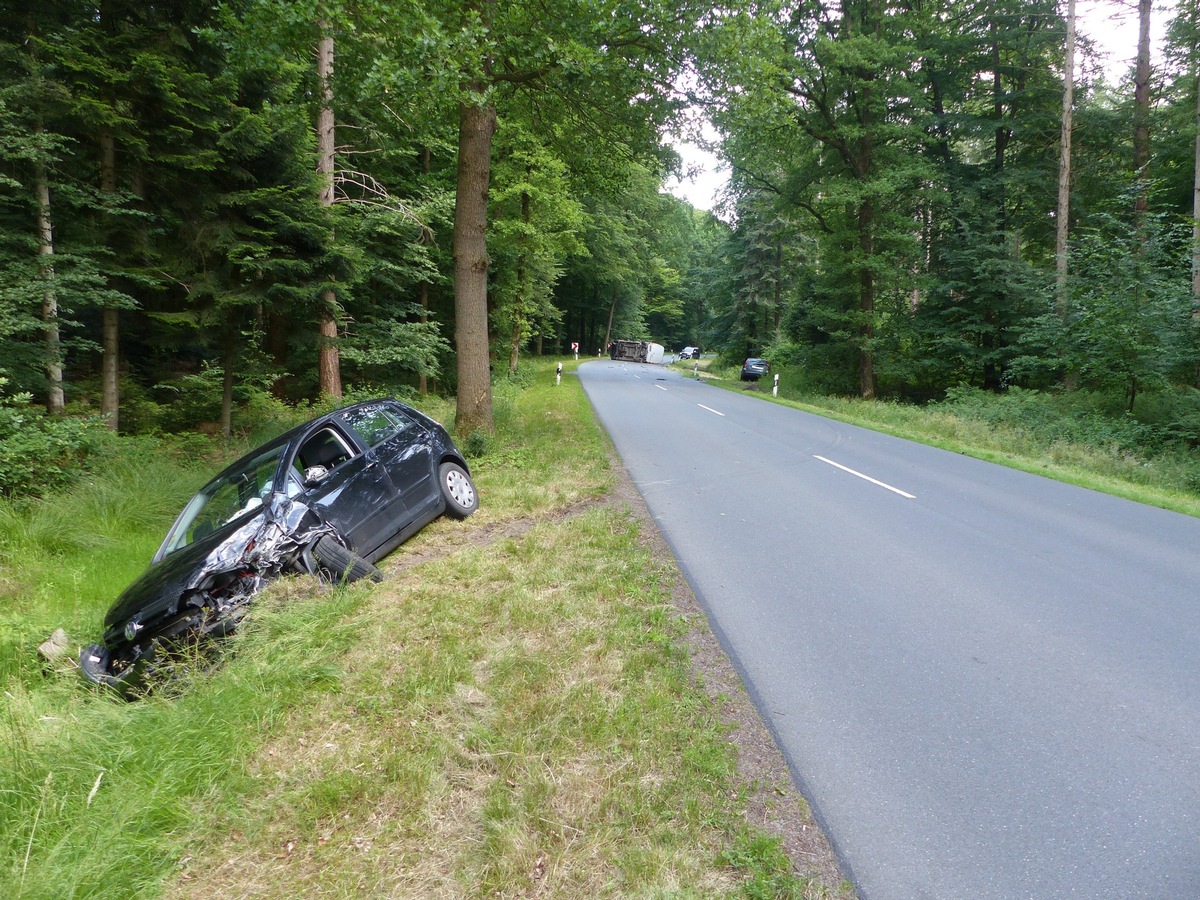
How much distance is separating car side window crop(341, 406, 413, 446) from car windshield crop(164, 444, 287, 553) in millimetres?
922

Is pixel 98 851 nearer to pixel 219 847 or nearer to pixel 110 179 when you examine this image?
pixel 219 847

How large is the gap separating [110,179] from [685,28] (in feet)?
27.7

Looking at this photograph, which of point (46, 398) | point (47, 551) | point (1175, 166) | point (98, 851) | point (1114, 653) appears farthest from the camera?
point (1175, 166)

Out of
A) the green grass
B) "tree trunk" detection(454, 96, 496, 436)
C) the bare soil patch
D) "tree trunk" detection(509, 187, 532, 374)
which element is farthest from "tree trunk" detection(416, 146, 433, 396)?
the green grass

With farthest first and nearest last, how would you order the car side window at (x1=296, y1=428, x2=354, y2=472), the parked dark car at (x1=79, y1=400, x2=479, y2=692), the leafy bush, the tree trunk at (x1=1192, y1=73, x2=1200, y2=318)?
the tree trunk at (x1=1192, y1=73, x2=1200, y2=318) < the leafy bush < the car side window at (x1=296, y1=428, x2=354, y2=472) < the parked dark car at (x1=79, y1=400, x2=479, y2=692)

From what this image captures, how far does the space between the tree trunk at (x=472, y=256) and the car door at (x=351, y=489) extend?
14.6 feet

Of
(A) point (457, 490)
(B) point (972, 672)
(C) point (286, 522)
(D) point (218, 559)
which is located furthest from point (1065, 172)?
(D) point (218, 559)

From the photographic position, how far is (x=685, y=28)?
364 inches

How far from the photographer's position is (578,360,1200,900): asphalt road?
2521 mm

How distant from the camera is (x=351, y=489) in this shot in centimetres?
568

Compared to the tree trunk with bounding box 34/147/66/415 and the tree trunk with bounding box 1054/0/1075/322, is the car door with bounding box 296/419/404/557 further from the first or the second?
the tree trunk with bounding box 1054/0/1075/322

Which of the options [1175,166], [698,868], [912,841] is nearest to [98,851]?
[698,868]

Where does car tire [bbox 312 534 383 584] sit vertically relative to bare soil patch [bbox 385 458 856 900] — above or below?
above

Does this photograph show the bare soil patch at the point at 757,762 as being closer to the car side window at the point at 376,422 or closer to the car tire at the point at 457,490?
the car tire at the point at 457,490
